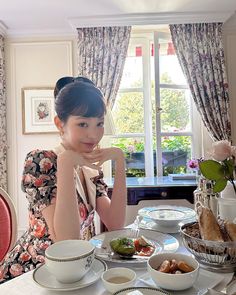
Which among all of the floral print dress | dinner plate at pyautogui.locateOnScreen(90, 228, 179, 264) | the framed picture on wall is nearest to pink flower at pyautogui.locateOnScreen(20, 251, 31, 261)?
the floral print dress

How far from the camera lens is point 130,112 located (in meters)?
3.36

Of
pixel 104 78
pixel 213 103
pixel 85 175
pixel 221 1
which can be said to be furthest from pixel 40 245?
pixel 221 1

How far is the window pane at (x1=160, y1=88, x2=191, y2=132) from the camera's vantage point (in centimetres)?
328

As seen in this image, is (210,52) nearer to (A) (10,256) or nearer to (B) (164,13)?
(B) (164,13)

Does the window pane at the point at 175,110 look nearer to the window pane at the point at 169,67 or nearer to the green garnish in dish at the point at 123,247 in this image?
the window pane at the point at 169,67

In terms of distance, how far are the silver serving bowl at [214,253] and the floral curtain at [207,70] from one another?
2.42 m

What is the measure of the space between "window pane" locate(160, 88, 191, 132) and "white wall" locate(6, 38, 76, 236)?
1157mm

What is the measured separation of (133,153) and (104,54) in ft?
3.88

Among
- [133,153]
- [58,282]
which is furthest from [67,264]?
[133,153]

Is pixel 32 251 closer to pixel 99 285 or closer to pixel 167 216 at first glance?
pixel 99 285

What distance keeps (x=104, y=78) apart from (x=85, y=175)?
6.58 ft

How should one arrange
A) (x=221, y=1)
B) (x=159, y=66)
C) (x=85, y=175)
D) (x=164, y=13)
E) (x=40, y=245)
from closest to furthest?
(x=40, y=245), (x=85, y=175), (x=221, y=1), (x=164, y=13), (x=159, y=66)

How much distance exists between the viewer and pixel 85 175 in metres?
1.28

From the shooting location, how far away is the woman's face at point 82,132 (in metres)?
1.11
